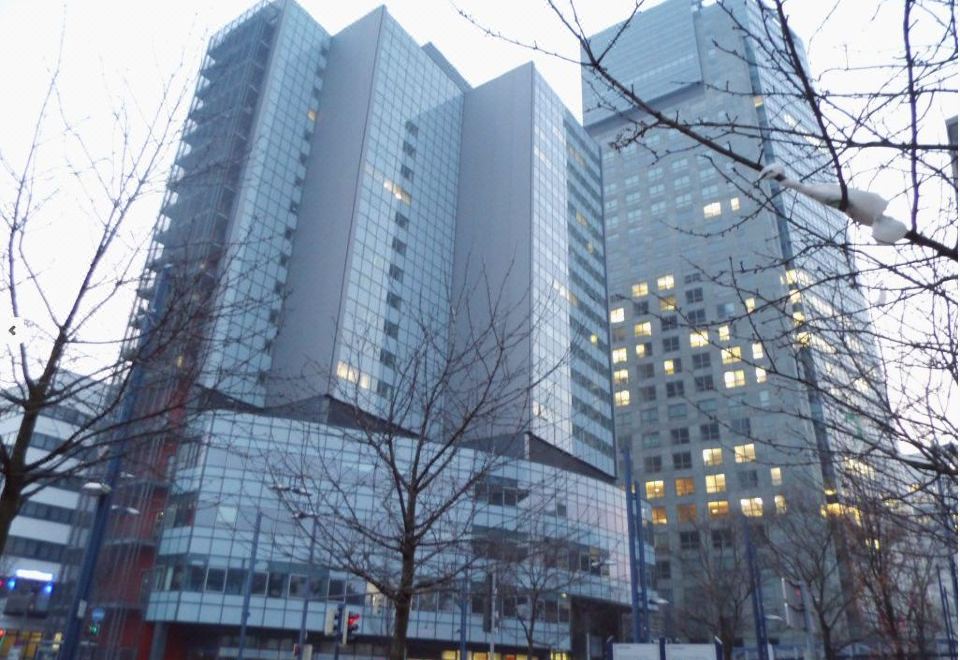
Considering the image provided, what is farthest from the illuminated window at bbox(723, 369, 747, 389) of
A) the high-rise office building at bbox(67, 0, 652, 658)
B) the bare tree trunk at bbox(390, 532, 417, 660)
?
the bare tree trunk at bbox(390, 532, 417, 660)

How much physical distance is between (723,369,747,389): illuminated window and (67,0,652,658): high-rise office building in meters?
18.3

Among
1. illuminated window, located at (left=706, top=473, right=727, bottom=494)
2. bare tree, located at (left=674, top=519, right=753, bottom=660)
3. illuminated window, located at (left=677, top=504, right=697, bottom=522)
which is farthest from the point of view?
illuminated window, located at (left=706, top=473, right=727, bottom=494)

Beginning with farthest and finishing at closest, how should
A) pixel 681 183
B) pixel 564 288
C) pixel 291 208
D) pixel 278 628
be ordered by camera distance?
1. pixel 681 183
2. pixel 564 288
3. pixel 291 208
4. pixel 278 628

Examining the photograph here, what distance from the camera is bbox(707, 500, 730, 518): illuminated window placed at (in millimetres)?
80075

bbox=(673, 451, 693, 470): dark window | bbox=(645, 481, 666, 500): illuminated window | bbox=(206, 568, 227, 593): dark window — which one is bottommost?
bbox=(206, 568, 227, 593): dark window

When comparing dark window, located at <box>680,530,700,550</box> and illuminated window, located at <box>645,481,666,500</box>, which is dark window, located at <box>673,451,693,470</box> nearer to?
illuminated window, located at <box>645,481,666,500</box>

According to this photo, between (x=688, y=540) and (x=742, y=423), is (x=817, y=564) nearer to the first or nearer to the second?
(x=688, y=540)

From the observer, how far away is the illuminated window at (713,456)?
276 ft

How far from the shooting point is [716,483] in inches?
3278

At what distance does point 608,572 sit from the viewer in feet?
185

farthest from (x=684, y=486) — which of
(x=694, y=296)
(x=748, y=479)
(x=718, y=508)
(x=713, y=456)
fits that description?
(x=694, y=296)

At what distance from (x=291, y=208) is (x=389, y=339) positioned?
16674 mm

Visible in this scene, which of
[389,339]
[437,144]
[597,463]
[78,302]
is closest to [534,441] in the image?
[597,463]

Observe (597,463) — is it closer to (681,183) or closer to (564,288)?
(564,288)
